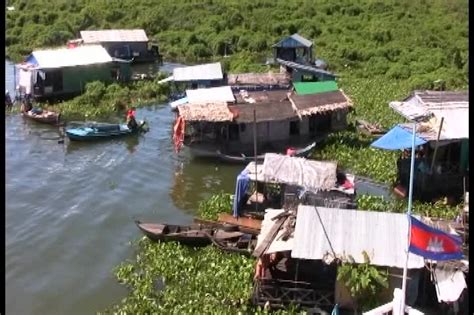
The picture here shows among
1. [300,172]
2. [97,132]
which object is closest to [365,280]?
[300,172]

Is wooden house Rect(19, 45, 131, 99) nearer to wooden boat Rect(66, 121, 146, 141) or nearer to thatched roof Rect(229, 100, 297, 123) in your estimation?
wooden boat Rect(66, 121, 146, 141)

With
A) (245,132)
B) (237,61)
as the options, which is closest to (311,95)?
(245,132)

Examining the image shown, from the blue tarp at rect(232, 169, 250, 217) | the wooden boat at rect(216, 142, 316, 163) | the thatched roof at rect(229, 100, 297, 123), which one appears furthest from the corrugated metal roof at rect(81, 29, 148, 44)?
the blue tarp at rect(232, 169, 250, 217)

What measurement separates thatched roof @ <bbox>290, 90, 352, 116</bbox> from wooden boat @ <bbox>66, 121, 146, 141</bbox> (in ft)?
28.2

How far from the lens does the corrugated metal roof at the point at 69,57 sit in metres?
35.8

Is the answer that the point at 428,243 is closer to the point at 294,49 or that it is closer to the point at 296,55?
the point at 294,49

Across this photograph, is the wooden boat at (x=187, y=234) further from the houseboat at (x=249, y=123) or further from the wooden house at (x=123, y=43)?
the wooden house at (x=123, y=43)

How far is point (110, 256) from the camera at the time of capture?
19.1 meters

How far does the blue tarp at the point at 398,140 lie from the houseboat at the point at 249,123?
4726 millimetres

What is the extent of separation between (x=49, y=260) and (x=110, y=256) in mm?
1822

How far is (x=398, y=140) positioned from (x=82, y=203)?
1176cm

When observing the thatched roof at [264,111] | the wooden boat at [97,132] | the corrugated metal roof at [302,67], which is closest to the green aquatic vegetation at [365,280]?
the thatched roof at [264,111]

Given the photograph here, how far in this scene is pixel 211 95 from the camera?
1107 inches

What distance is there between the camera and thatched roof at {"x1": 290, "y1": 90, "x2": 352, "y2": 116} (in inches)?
1051
